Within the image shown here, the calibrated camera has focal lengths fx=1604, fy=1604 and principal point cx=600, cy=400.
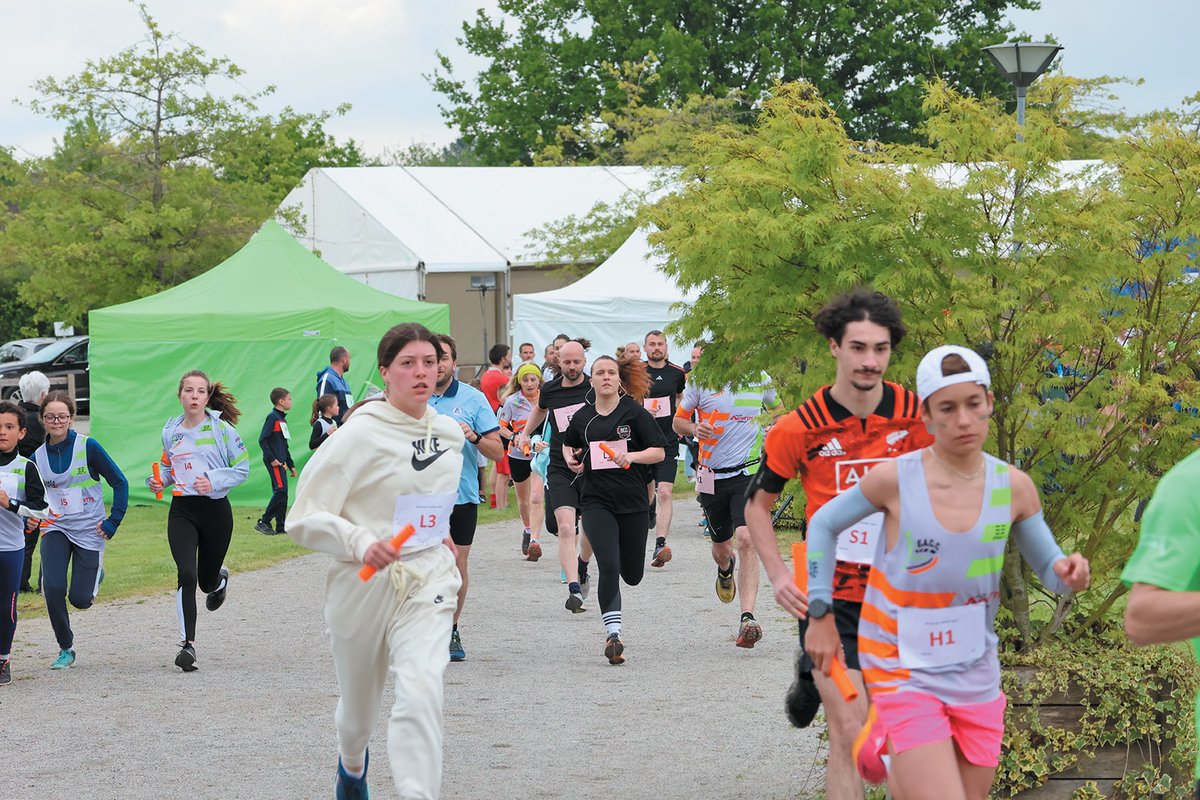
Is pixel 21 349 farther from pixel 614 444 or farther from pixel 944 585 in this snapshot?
pixel 944 585

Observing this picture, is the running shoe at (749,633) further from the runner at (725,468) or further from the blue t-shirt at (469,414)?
the blue t-shirt at (469,414)

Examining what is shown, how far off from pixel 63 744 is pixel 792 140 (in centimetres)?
474

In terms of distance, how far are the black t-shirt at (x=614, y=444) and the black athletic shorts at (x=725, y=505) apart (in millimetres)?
787

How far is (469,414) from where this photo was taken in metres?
10.2

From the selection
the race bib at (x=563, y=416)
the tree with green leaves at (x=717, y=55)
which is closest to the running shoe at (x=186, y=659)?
the race bib at (x=563, y=416)

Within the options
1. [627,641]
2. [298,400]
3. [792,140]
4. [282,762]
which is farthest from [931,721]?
Answer: [298,400]

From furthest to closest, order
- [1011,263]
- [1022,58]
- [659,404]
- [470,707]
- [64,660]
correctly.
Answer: [659,404]
[1022,58]
[64,660]
[470,707]
[1011,263]

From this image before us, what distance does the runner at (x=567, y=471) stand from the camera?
11.8 meters

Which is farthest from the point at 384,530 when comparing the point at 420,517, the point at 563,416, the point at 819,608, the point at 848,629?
the point at 563,416

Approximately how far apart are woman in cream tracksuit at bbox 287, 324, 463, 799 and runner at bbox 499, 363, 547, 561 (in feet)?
27.9

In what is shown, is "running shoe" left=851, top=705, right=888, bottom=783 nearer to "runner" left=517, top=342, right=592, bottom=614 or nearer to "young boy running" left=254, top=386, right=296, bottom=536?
"runner" left=517, top=342, right=592, bottom=614

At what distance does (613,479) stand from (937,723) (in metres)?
6.12

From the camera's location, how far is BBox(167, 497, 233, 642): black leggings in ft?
33.5

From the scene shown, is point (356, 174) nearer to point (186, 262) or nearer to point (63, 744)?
point (186, 262)
